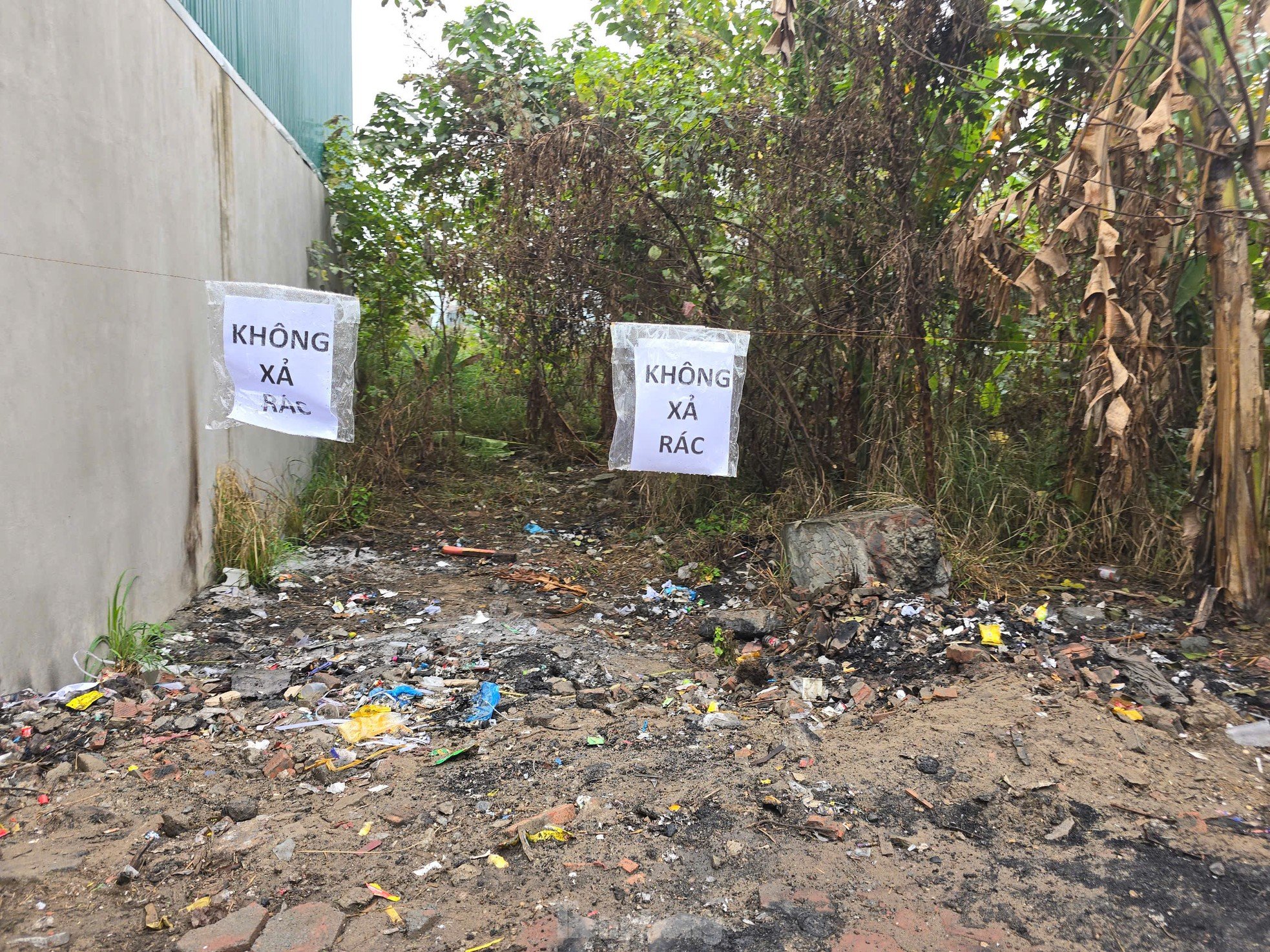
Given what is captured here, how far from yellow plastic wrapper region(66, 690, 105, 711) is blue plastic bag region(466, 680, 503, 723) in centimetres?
140

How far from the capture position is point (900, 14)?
489 centimetres

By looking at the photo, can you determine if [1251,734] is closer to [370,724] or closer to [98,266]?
[370,724]

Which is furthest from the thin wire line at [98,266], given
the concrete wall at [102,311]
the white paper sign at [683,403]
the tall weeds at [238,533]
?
the white paper sign at [683,403]

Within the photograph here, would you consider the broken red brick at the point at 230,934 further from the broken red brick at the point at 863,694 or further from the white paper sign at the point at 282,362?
the broken red brick at the point at 863,694

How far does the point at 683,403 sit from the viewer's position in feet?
14.0

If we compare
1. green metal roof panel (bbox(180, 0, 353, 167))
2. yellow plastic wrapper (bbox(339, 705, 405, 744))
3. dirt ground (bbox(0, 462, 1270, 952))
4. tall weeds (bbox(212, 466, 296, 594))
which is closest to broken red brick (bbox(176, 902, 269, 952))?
dirt ground (bbox(0, 462, 1270, 952))

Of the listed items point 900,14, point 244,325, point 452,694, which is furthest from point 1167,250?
point 244,325

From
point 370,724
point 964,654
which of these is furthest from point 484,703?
point 964,654

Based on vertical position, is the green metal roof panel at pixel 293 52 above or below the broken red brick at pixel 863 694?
above

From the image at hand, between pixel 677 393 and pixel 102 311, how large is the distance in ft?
8.20

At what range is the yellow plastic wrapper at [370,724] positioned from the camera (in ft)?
10.7

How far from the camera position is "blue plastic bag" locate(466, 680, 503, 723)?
3.40m

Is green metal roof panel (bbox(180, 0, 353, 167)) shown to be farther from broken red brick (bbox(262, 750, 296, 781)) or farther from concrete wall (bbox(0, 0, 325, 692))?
broken red brick (bbox(262, 750, 296, 781))

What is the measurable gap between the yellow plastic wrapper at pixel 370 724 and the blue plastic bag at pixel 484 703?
0.90 ft
